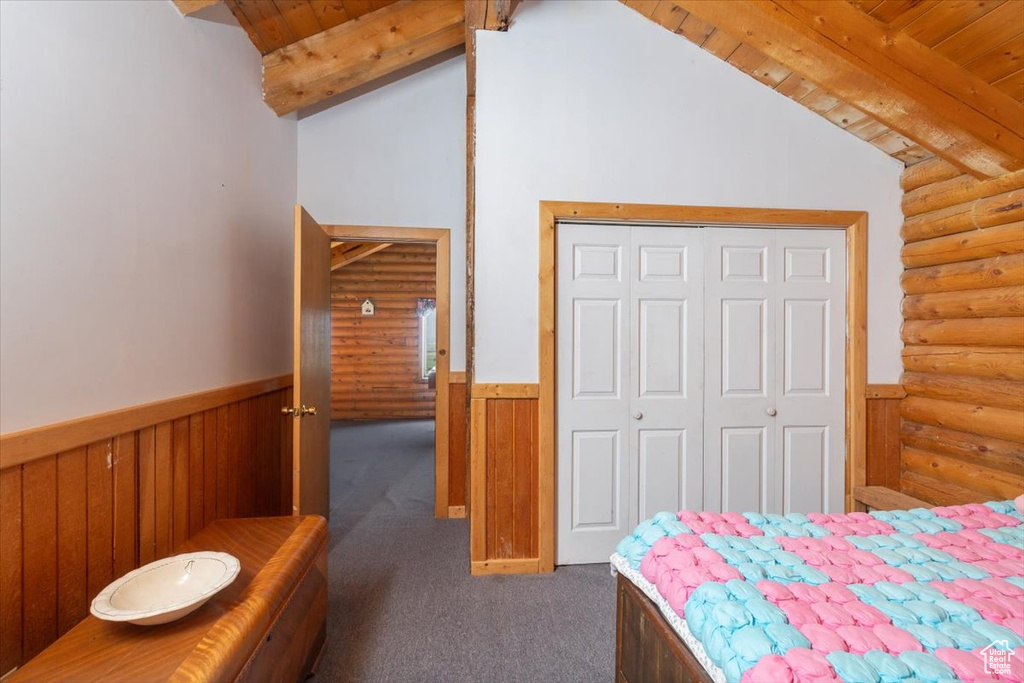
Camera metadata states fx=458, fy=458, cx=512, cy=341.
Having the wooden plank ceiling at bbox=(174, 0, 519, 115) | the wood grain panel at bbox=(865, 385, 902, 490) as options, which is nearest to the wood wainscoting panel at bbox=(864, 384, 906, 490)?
the wood grain panel at bbox=(865, 385, 902, 490)

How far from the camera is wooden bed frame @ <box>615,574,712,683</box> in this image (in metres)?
1.08

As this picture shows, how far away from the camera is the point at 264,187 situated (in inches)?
107

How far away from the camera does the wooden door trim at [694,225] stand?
247 centimetres

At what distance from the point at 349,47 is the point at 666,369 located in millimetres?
2701

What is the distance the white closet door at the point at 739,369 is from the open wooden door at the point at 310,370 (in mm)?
2208

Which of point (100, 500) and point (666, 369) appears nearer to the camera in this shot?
point (100, 500)

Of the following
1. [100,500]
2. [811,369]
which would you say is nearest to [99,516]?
[100,500]

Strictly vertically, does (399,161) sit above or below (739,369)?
above

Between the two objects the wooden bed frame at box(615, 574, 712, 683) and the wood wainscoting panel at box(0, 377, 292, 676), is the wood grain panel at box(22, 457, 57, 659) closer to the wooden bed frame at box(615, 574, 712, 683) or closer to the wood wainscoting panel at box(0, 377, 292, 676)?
the wood wainscoting panel at box(0, 377, 292, 676)

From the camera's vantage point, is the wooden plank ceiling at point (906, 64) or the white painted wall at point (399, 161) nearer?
the wooden plank ceiling at point (906, 64)

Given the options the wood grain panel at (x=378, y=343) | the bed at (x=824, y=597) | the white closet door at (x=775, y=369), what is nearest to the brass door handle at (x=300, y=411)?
the bed at (x=824, y=597)

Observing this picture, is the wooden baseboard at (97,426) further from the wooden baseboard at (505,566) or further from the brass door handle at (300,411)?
the wooden baseboard at (505,566)

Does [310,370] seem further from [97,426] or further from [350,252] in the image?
[350,252]

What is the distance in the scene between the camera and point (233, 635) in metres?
1.07
